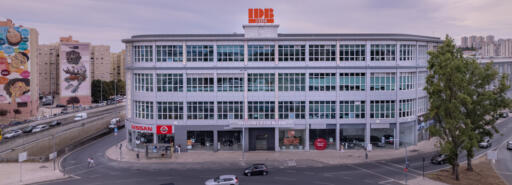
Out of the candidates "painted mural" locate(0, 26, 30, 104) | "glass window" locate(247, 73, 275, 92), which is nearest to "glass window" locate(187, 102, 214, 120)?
"glass window" locate(247, 73, 275, 92)

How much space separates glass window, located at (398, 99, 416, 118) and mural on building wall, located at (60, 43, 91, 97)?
126 metres

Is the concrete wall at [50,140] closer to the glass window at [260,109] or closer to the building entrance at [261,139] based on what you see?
the building entrance at [261,139]

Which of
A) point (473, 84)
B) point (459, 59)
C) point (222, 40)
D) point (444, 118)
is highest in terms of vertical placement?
point (222, 40)

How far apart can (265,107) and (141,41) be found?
924 inches

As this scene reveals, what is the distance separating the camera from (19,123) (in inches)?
3615

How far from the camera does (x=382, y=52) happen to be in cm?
6078

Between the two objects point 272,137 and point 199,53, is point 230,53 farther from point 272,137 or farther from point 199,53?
point 272,137

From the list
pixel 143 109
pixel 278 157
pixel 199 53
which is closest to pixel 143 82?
pixel 143 109

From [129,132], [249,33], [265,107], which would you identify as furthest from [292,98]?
[129,132]

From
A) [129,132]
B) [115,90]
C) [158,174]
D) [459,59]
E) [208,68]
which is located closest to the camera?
[459,59]

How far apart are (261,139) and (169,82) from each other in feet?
59.0

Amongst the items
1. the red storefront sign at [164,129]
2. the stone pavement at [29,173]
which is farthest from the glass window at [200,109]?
the stone pavement at [29,173]

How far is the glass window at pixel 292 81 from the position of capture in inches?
2376

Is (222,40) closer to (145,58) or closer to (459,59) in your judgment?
(145,58)
